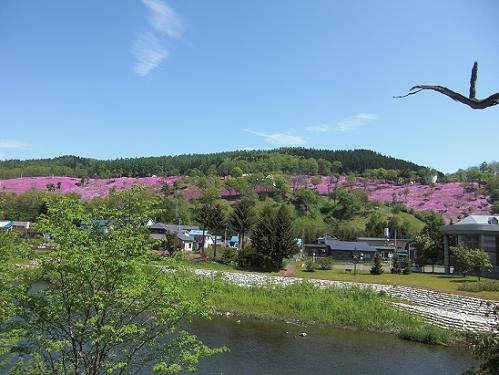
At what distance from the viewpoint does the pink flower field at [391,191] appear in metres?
97.9

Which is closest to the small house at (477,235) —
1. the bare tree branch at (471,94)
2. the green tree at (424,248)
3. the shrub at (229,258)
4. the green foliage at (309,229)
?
the green tree at (424,248)

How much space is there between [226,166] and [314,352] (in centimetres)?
11847

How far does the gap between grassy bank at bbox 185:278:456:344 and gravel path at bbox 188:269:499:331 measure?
4.15 feet

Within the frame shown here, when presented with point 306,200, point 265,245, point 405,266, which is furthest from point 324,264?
point 306,200

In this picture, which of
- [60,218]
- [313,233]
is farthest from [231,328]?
[313,233]

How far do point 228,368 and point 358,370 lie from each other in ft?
18.8

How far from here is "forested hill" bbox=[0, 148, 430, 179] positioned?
13850cm

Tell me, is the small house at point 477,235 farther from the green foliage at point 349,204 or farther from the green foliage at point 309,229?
the green foliage at point 349,204

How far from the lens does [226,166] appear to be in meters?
139

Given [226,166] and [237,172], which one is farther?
[226,166]

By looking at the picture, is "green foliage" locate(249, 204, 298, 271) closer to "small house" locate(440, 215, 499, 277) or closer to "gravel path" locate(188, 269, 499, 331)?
"gravel path" locate(188, 269, 499, 331)

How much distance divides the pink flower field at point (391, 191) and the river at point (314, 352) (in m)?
69.3

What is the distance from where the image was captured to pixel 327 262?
52.0m

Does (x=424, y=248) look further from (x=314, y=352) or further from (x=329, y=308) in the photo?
(x=314, y=352)
